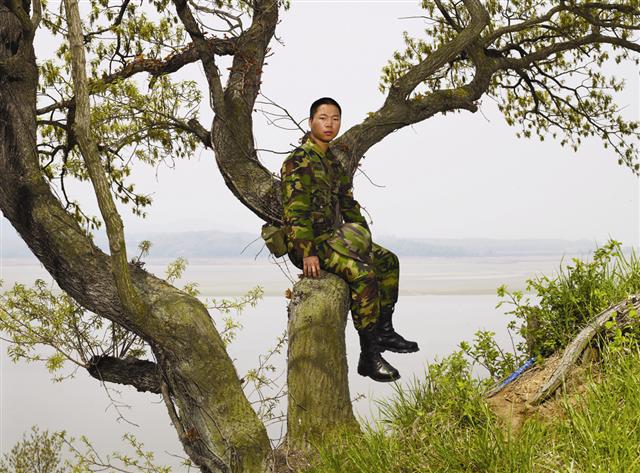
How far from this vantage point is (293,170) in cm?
677

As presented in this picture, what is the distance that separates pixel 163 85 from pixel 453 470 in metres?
6.49

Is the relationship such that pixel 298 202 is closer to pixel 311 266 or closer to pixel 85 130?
pixel 311 266

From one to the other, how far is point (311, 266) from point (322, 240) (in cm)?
27

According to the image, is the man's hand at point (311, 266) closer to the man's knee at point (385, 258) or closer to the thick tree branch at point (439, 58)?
the man's knee at point (385, 258)

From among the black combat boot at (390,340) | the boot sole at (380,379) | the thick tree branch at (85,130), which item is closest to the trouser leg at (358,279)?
the black combat boot at (390,340)

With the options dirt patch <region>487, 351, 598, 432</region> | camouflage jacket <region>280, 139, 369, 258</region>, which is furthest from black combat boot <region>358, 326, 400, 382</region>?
dirt patch <region>487, 351, 598, 432</region>

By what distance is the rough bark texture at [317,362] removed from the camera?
6234mm

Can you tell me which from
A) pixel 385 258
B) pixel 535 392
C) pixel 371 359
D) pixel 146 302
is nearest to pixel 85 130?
pixel 146 302

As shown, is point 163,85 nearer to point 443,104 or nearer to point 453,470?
point 443,104

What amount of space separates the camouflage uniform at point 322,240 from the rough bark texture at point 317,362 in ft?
0.52

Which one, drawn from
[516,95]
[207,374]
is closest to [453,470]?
[207,374]

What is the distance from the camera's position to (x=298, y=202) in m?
6.61

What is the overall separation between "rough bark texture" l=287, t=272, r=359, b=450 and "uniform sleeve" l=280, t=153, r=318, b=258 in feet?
1.21

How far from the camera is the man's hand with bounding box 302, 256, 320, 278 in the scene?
6535 mm
